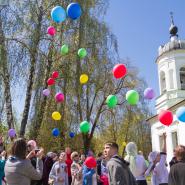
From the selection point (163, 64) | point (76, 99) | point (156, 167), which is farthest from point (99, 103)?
point (156, 167)

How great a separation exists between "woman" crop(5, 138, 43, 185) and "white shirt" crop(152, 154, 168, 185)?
458 cm

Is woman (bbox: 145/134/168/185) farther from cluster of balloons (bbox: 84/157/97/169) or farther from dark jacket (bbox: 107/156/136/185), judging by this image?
dark jacket (bbox: 107/156/136/185)

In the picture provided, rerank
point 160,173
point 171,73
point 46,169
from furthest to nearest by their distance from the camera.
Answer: point 171,73
point 46,169
point 160,173

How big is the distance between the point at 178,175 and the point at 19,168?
2177 millimetres

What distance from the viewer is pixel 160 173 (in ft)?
28.3

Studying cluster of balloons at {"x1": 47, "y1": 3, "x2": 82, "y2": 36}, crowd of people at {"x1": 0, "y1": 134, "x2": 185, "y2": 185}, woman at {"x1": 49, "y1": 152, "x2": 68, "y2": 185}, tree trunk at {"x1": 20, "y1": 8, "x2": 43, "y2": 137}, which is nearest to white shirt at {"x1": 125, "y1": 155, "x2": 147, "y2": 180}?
crowd of people at {"x1": 0, "y1": 134, "x2": 185, "y2": 185}

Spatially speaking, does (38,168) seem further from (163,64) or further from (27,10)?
(163,64)

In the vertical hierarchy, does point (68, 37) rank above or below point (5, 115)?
above

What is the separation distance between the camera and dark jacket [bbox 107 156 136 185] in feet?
15.0

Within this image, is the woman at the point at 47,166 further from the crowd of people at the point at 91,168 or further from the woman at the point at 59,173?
the woman at the point at 59,173

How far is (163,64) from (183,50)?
73.2 inches

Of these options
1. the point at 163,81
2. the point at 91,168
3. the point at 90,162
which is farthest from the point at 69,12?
the point at 163,81

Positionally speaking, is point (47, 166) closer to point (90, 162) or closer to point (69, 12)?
point (90, 162)

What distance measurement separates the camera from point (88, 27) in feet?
53.1
